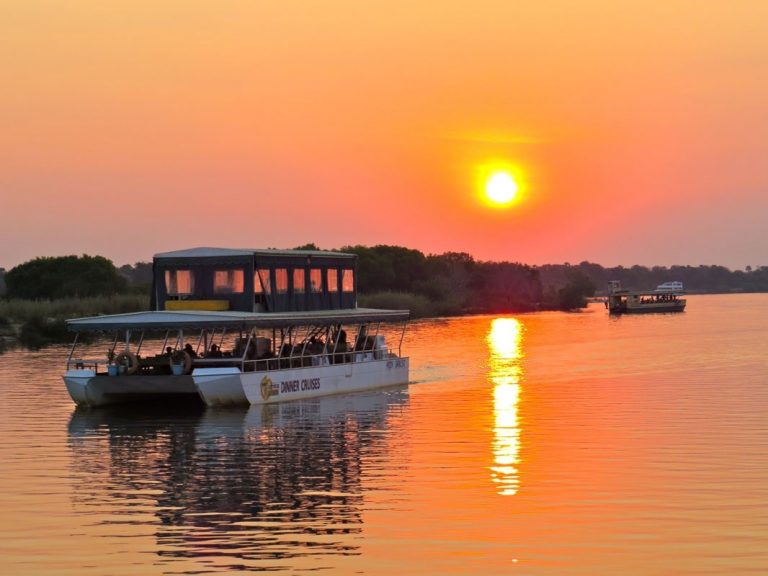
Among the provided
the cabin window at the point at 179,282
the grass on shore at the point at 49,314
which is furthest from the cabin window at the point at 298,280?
the grass on shore at the point at 49,314

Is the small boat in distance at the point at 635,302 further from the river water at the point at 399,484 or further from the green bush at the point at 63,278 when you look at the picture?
the river water at the point at 399,484

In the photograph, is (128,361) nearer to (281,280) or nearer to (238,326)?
(238,326)

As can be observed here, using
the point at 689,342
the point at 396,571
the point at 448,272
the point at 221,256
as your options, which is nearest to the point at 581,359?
the point at 689,342

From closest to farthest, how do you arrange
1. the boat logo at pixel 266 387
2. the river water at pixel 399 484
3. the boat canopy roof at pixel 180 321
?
1. the river water at pixel 399 484
2. the boat canopy roof at pixel 180 321
3. the boat logo at pixel 266 387

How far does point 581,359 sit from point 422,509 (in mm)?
53057

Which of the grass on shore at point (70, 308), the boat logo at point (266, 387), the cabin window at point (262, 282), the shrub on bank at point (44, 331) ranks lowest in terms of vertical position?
the boat logo at point (266, 387)

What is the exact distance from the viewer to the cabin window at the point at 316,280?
163 feet

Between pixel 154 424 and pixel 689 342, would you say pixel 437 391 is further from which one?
pixel 689 342

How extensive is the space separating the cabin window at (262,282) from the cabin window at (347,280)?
648cm

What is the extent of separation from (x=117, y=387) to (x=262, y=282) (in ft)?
20.9

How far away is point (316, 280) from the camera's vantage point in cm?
5006

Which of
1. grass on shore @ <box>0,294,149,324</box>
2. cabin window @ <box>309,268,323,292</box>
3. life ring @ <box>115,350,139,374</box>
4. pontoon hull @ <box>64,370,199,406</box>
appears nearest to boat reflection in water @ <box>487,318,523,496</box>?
cabin window @ <box>309,268,323,292</box>

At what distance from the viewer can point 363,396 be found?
1970 inches

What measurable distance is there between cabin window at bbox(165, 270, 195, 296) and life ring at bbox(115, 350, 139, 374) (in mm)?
3158
